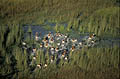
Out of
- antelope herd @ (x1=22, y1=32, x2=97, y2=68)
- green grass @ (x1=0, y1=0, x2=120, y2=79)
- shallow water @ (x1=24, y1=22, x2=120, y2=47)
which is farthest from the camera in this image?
shallow water @ (x1=24, y1=22, x2=120, y2=47)

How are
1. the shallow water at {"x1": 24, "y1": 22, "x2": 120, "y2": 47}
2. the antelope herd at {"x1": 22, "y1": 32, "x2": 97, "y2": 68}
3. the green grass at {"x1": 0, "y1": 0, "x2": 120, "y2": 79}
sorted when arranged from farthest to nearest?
the shallow water at {"x1": 24, "y1": 22, "x2": 120, "y2": 47} < the antelope herd at {"x1": 22, "y1": 32, "x2": 97, "y2": 68} < the green grass at {"x1": 0, "y1": 0, "x2": 120, "y2": 79}

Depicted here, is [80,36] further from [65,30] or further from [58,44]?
[58,44]

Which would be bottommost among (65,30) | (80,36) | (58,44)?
(58,44)

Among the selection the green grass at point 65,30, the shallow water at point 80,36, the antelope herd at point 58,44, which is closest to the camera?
the green grass at point 65,30

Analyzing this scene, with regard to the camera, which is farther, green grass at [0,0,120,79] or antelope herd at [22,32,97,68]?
antelope herd at [22,32,97,68]

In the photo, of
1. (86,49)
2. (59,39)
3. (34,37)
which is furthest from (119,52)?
(34,37)

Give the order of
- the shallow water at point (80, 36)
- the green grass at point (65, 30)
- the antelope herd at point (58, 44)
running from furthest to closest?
the shallow water at point (80, 36), the antelope herd at point (58, 44), the green grass at point (65, 30)

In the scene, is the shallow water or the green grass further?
the shallow water

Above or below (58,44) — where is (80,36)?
above

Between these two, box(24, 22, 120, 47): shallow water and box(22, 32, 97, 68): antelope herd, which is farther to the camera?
box(24, 22, 120, 47): shallow water

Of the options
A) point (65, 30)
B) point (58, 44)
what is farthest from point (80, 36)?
point (58, 44)

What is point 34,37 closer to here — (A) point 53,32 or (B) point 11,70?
(A) point 53,32
